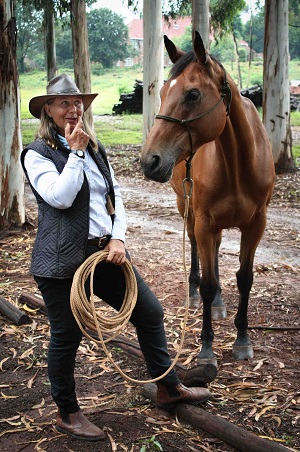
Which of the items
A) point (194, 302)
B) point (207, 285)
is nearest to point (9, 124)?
point (194, 302)

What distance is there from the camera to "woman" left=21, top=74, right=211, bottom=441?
315 cm

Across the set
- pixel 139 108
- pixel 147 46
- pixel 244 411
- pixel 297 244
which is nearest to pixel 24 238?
pixel 297 244

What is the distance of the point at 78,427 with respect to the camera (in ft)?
11.2

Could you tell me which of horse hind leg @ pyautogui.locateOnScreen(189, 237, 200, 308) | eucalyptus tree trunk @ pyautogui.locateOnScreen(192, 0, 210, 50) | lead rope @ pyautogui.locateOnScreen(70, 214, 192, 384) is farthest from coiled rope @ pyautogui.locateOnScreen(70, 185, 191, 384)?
eucalyptus tree trunk @ pyautogui.locateOnScreen(192, 0, 210, 50)

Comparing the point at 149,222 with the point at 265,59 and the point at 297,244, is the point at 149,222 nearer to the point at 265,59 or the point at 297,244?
the point at 297,244

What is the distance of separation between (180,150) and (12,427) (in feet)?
6.70

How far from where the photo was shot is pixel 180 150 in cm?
356

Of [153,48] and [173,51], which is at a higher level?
[153,48]

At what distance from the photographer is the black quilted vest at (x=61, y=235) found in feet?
10.4

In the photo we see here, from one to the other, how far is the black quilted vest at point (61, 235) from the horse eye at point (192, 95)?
0.90 meters

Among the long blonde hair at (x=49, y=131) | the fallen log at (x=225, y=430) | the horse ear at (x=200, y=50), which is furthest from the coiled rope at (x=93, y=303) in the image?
the horse ear at (x=200, y=50)

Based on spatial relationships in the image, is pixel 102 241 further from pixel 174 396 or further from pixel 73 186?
pixel 174 396

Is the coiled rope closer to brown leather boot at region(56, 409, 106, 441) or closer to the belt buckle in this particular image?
the belt buckle

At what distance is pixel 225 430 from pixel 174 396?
453 millimetres
